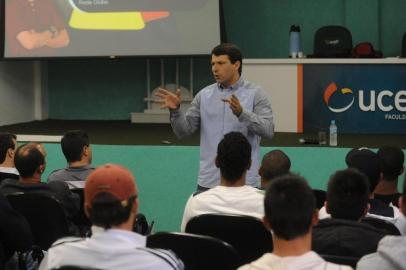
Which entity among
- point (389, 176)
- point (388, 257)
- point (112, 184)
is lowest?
point (388, 257)

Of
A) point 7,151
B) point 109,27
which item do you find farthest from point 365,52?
point 7,151

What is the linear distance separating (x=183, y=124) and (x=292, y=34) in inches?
152

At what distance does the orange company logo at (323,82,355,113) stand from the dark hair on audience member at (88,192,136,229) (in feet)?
16.0

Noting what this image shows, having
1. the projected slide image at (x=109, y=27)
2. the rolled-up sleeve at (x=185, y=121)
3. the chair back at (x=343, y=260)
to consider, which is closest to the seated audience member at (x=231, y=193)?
the chair back at (x=343, y=260)

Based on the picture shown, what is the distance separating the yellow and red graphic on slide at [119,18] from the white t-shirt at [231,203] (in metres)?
4.94

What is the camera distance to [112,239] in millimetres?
1894

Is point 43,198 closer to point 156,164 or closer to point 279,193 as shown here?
point 279,193

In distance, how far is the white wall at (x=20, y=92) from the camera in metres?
8.02

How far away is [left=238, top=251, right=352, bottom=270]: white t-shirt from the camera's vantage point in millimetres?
1684

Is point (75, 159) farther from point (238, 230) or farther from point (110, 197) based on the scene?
point (110, 197)

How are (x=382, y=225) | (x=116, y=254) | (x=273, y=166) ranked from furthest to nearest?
1. (x=273, y=166)
2. (x=382, y=225)
3. (x=116, y=254)

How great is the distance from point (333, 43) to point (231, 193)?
4.69 m

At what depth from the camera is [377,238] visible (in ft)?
7.21

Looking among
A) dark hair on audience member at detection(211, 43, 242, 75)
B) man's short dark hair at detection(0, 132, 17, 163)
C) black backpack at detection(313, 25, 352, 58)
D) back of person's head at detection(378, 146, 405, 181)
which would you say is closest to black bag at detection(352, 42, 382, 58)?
black backpack at detection(313, 25, 352, 58)
